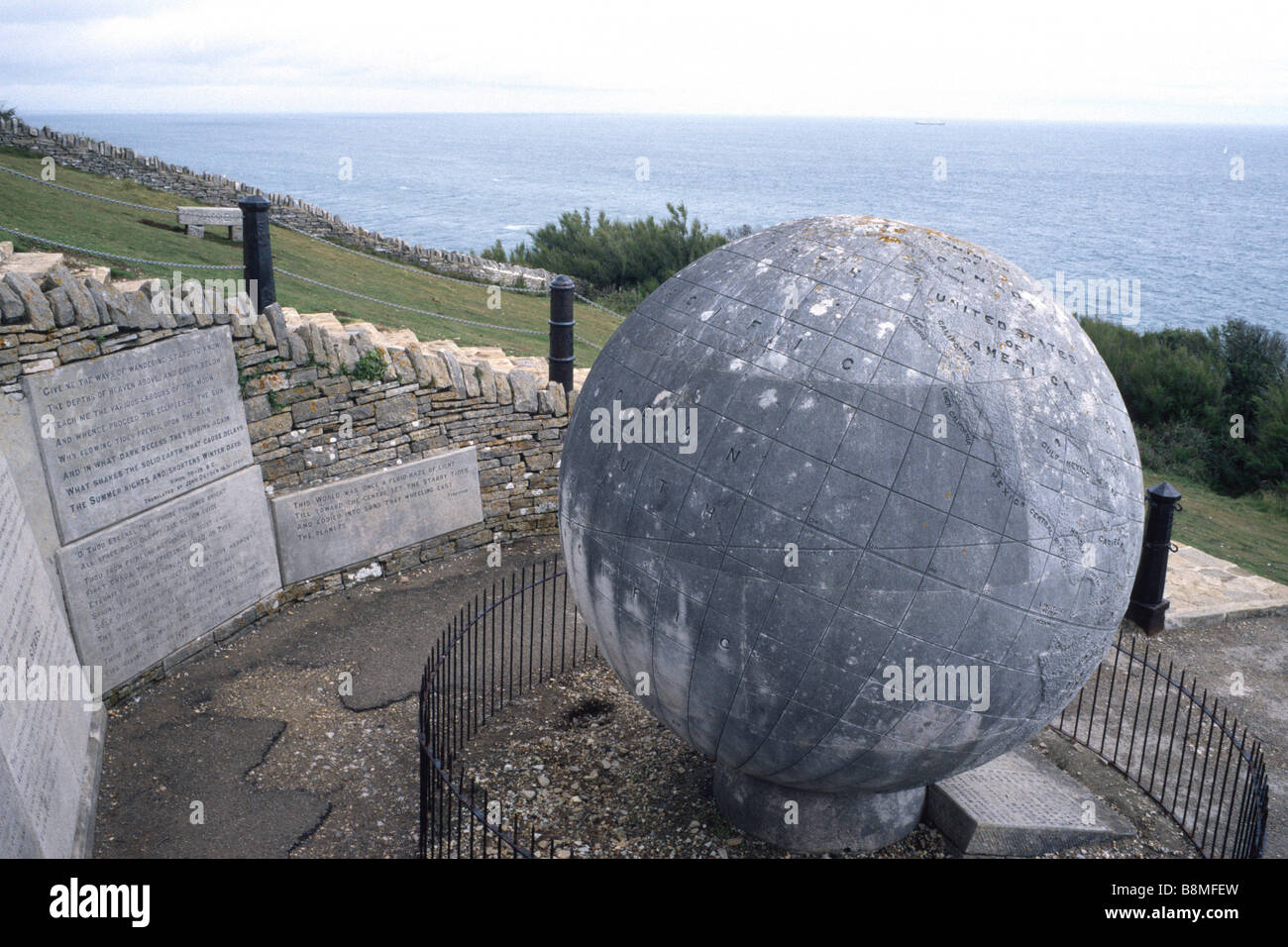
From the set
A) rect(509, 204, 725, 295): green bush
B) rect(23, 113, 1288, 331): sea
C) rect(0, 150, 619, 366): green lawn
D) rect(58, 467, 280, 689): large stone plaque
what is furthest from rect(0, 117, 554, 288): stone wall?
rect(58, 467, 280, 689): large stone plaque

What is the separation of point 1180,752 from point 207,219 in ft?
55.2

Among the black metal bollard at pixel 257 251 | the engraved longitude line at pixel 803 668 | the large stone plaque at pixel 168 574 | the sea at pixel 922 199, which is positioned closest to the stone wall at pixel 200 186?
the sea at pixel 922 199

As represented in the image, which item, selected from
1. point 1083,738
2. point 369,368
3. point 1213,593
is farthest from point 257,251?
point 1213,593

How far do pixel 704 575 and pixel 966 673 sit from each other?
1470mm

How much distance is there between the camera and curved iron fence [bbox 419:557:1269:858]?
6789mm

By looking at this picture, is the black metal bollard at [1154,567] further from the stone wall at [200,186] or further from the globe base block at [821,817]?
the stone wall at [200,186]

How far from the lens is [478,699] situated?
871cm

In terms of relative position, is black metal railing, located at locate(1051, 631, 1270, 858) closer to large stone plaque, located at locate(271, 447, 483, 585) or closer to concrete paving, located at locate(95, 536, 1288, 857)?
concrete paving, located at locate(95, 536, 1288, 857)

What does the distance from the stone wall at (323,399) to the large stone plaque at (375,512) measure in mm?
113

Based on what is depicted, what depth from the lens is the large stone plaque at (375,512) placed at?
398 inches

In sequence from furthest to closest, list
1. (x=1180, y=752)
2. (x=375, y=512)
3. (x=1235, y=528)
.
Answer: (x=1235, y=528) < (x=375, y=512) < (x=1180, y=752)

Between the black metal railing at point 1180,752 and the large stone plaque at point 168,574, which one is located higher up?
the large stone plaque at point 168,574

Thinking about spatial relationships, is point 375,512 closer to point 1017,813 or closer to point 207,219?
point 1017,813

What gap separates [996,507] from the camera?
197 inches
